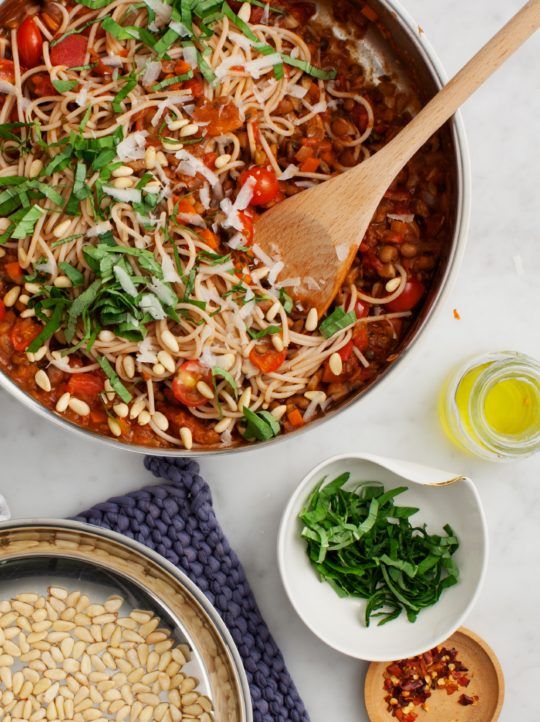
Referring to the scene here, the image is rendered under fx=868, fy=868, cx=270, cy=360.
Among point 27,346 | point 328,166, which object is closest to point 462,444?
point 328,166

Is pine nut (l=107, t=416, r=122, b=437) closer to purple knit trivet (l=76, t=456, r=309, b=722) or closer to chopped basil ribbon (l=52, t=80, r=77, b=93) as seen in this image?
purple knit trivet (l=76, t=456, r=309, b=722)

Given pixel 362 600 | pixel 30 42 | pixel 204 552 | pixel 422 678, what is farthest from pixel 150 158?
pixel 422 678

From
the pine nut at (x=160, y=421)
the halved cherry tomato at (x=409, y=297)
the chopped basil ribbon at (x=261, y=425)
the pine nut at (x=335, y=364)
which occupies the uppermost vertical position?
the halved cherry tomato at (x=409, y=297)

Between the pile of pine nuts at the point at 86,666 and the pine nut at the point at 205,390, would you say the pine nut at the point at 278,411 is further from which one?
the pile of pine nuts at the point at 86,666

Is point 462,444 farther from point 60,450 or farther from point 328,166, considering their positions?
point 60,450

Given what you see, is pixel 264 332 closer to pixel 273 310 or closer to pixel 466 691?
pixel 273 310

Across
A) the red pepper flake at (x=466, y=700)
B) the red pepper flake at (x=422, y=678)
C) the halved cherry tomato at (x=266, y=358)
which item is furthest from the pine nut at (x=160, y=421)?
the red pepper flake at (x=466, y=700)
